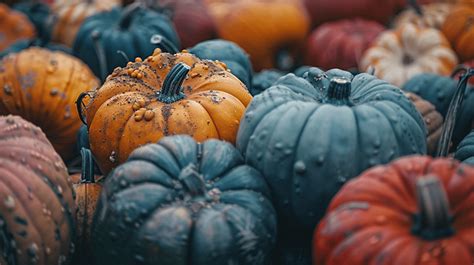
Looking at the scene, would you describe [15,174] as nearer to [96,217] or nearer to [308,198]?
[96,217]

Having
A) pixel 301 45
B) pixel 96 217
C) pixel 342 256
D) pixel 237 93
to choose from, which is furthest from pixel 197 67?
pixel 301 45

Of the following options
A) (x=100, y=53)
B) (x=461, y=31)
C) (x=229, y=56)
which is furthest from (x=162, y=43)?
(x=461, y=31)

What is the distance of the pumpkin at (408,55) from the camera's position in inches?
183

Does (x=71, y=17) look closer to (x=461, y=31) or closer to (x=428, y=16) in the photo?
(x=428, y=16)

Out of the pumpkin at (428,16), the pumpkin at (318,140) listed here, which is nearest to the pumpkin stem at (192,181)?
the pumpkin at (318,140)

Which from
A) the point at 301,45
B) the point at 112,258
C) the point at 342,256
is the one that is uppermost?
the point at 342,256

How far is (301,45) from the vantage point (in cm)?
552

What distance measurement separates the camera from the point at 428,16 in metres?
5.30

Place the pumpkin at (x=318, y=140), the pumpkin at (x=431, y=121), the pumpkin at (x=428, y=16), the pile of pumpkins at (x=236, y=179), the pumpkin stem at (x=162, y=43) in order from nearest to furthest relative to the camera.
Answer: the pile of pumpkins at (x=236, y=179)
the pumpkin at (x=318, y=140)
the pumpkin stem at (x=162, y=43)
the pumpkin at (x=431, y=121)
the pumpkin at (x=428, y=16)

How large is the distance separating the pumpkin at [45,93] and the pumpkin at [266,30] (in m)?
1.90

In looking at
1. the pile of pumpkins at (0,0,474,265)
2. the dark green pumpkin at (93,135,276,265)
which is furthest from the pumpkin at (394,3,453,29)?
the dark green pumpkin at (93,135,276,265)

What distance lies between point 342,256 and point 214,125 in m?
0.89

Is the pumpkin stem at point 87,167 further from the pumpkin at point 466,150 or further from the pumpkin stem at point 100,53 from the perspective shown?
the pumpkin at point 466,150

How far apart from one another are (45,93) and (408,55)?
2.59m
